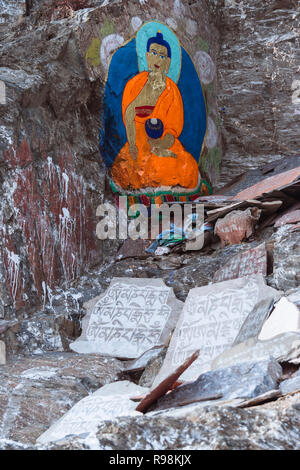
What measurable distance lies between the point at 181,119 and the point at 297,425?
7.82 metres

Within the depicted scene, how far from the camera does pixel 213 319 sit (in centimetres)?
507

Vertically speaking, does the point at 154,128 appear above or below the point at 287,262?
above

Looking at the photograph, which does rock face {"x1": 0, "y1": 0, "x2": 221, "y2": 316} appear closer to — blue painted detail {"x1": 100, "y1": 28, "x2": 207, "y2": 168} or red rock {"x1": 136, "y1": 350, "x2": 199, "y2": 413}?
blue painted detail {"x1": 100, "y1": 28, "x2": 207, "y2": 168}

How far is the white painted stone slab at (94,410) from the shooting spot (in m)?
3.50

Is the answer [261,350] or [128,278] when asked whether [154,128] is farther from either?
[261,350]

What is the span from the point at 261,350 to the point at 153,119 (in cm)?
598

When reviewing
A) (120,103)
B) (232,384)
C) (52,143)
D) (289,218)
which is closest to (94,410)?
(232,384)

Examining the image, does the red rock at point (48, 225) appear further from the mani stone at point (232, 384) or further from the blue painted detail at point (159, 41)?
the mani stone at point (232, 384)

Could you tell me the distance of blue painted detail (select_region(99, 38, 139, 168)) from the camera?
8.36 metres

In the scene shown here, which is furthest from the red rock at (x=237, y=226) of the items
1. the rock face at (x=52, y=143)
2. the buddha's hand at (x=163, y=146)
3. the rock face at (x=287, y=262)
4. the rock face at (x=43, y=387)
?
the rock face at (x=43, y=387)

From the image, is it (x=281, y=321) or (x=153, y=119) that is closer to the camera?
(x=281, y=321)

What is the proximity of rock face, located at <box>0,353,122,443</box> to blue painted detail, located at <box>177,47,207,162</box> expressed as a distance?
16.2ft

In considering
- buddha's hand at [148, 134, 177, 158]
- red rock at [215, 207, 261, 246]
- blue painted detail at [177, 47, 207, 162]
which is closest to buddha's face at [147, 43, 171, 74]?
blue painted detail at [177, 47, 207, 162]

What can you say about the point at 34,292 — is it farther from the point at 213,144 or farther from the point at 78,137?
the point at 213,144
